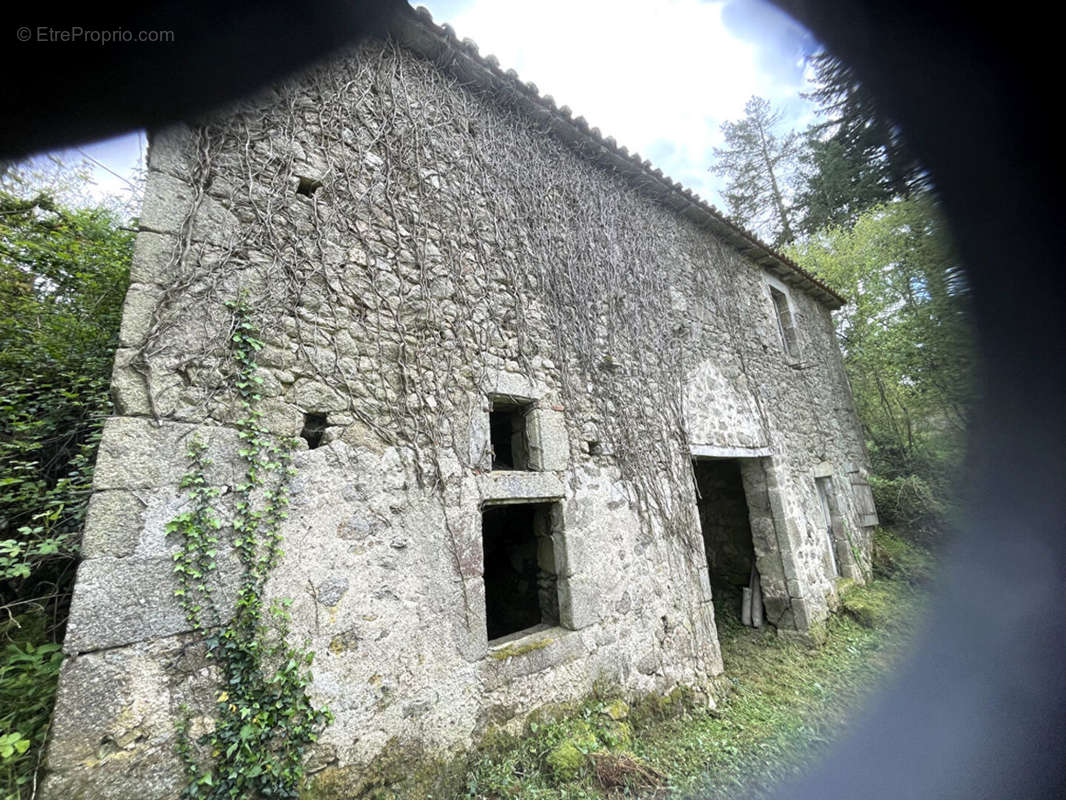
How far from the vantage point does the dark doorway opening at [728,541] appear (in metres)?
5.99

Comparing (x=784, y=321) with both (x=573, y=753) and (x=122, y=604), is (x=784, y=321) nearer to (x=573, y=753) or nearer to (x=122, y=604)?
(x=573, y=753)

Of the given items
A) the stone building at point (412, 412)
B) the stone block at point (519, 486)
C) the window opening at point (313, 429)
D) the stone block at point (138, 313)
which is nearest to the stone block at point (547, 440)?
the stone building at point (412, 412)

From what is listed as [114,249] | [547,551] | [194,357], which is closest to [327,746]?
[547,551]

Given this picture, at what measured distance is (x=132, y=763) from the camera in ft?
5.73

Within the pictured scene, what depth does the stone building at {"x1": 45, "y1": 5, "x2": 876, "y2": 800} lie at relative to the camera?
1955 millimetres

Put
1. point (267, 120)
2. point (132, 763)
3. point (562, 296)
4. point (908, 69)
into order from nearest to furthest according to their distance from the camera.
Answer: point (908, 69) < point (132, 763) < point (267, 120) < point (562, 296)

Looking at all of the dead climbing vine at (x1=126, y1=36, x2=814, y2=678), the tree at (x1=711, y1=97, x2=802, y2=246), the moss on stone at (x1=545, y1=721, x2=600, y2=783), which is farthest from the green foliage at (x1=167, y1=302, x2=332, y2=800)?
the tree at (x1=711, y1=97, x2=802, y2=246)

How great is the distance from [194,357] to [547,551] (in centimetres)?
284

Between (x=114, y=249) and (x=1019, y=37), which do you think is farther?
(x=114, y=249)

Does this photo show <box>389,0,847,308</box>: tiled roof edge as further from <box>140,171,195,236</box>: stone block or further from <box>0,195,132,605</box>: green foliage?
<box>0,195,132,605</box>: green foliage

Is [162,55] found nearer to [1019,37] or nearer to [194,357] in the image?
[194,357]

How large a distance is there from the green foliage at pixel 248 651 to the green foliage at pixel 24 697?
19.9 inches

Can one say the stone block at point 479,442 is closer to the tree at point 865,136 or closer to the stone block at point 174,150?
the stone block at point 174,150

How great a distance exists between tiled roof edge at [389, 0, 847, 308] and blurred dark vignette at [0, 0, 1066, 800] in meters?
2.23
